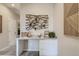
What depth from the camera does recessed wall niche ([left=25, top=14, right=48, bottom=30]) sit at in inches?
171

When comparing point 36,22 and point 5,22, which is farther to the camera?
point 36,22

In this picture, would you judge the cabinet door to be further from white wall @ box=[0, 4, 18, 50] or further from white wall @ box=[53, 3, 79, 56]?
white wall @ box=[0, 4, 18, 50]

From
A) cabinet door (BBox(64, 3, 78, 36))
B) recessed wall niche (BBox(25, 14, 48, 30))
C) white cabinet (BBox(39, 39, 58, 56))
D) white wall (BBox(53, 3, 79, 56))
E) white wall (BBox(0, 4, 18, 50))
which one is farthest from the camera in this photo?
recessed wall niche (BBox(25, 14, 48, 30))

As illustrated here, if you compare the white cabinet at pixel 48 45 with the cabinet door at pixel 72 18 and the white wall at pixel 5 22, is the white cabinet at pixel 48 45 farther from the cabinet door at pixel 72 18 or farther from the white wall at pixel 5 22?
the cabinet door at pixel 72 18

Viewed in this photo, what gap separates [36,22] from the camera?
4.38 meters

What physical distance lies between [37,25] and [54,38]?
0.79m

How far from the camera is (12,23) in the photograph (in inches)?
113

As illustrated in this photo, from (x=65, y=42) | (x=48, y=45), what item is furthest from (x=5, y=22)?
(x=48, y=45)

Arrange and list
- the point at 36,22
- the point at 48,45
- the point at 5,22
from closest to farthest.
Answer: the point at 5,22 < the point at 48,45 < the point at 36,22

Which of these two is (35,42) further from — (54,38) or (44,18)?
(44,18)

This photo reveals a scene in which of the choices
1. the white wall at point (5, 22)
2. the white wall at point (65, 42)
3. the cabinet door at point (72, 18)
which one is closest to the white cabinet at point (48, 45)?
the white wall at point (65, 42)

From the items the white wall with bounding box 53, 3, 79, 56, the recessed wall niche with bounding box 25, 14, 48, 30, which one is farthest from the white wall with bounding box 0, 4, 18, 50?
the recessed wall niche with bounding box 25, 14, 48, 30

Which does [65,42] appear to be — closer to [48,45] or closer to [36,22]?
[48,45]

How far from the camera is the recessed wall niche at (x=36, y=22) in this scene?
4.35 meters
